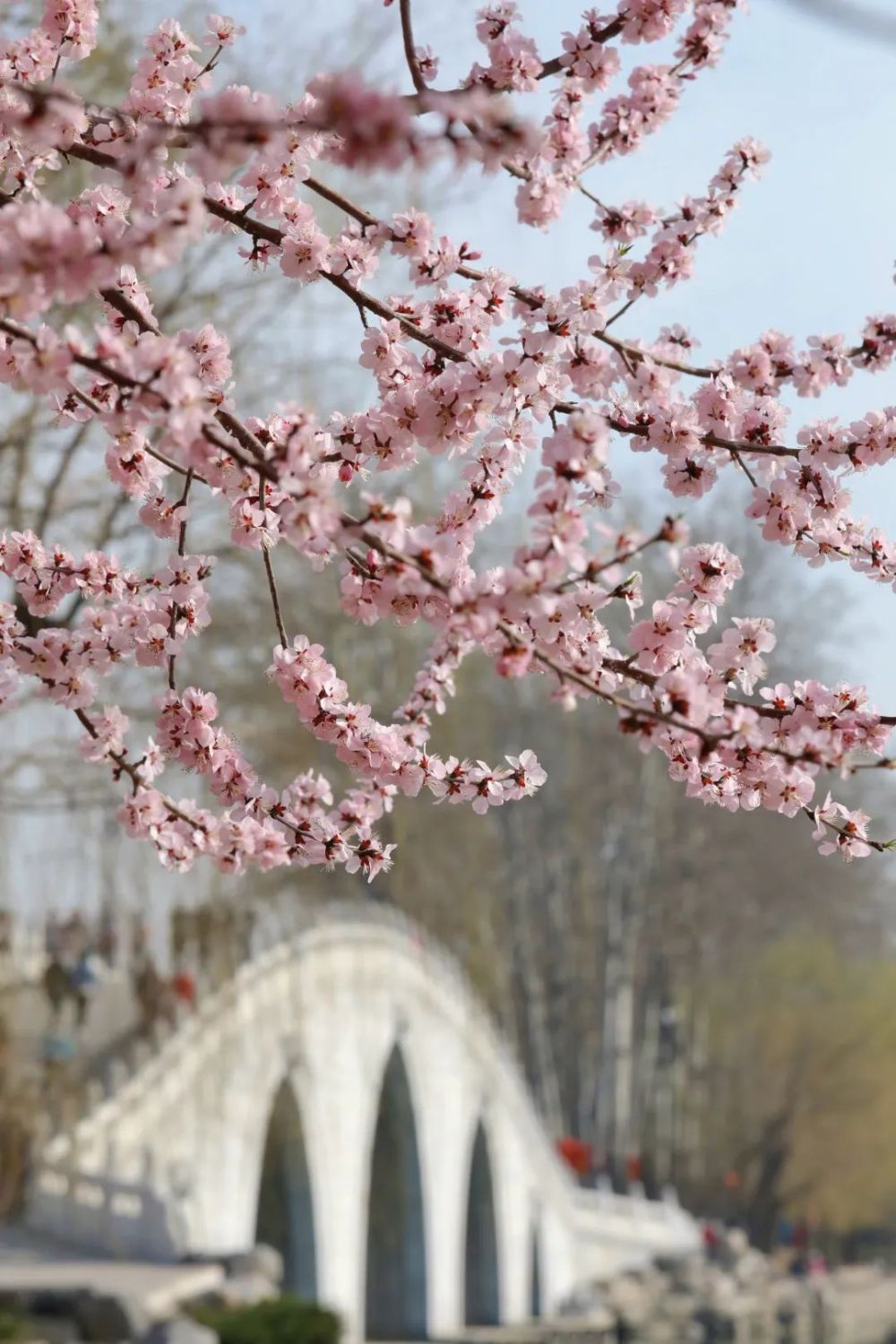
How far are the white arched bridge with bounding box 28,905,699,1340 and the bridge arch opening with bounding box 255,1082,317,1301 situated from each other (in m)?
0.02

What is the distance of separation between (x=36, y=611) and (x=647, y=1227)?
1211 inches

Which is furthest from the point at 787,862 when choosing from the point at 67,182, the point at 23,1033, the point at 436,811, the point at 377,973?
the point at 67,182

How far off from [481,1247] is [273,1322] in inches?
658

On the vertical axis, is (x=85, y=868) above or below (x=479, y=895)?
below

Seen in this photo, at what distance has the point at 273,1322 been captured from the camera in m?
12.5

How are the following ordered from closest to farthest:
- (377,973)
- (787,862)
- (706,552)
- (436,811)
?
(706,552) < (377,973) < (436,811) < (787,862)

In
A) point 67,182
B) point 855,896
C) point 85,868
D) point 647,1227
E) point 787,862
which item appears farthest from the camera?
point 855,896

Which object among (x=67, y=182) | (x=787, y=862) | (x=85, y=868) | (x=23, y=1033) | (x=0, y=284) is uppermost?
(x=787, y=862)

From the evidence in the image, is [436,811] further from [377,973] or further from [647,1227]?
[647,1227]

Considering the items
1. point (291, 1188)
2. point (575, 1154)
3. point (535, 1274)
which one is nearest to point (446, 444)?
point (291, 1188)

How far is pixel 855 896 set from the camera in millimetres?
38375

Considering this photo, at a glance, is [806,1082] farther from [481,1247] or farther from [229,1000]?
[229,1000]

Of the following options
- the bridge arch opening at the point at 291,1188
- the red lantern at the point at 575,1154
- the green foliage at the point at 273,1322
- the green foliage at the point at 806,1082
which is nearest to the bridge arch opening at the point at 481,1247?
the red lantern at the point at 575,1154

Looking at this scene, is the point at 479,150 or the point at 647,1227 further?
the point at 647,1227
